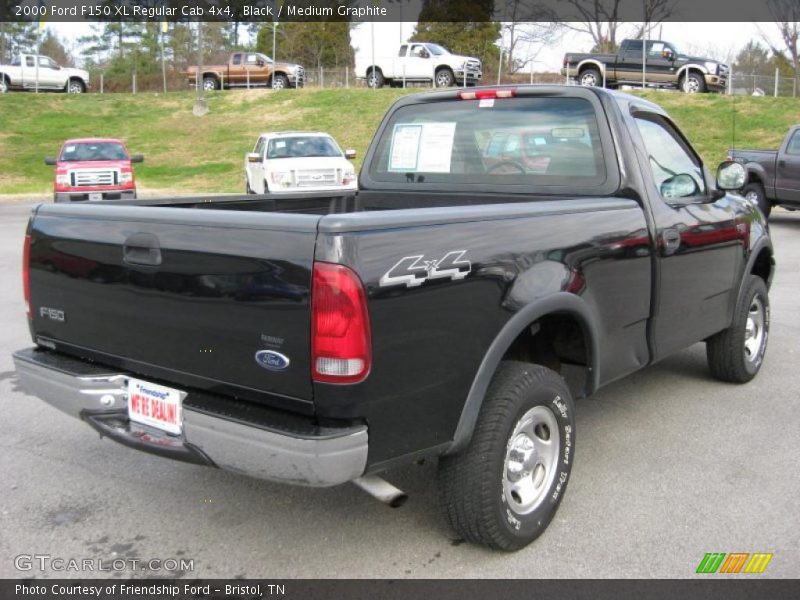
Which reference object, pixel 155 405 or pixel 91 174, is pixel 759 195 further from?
pixel 155 405

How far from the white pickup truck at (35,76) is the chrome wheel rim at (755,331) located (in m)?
38.8

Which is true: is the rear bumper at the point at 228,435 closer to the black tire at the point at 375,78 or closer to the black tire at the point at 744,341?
the black tire at the point at 744,341

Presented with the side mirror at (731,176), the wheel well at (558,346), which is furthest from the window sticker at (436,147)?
the side mirror at (731,176)

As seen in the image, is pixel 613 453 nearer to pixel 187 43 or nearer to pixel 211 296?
pixel 211 296

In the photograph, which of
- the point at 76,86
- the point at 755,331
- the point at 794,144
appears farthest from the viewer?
the point at 76,86

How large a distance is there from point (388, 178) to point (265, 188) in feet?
42.6

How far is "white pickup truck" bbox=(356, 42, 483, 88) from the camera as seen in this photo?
3156 centimetres

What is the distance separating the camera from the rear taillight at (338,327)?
2432 millimetres

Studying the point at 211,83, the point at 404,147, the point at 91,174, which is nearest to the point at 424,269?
the point at 404,147

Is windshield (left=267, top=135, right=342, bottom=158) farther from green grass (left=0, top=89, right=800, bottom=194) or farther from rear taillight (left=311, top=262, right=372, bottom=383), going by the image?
rear taillight (left=311, top=262, right=372, bottom=383)

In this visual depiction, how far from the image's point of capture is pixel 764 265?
563 cm

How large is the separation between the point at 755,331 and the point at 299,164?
12664 mm

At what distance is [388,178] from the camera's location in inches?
192

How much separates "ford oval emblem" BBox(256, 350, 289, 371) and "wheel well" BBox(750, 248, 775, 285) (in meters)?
3.97
